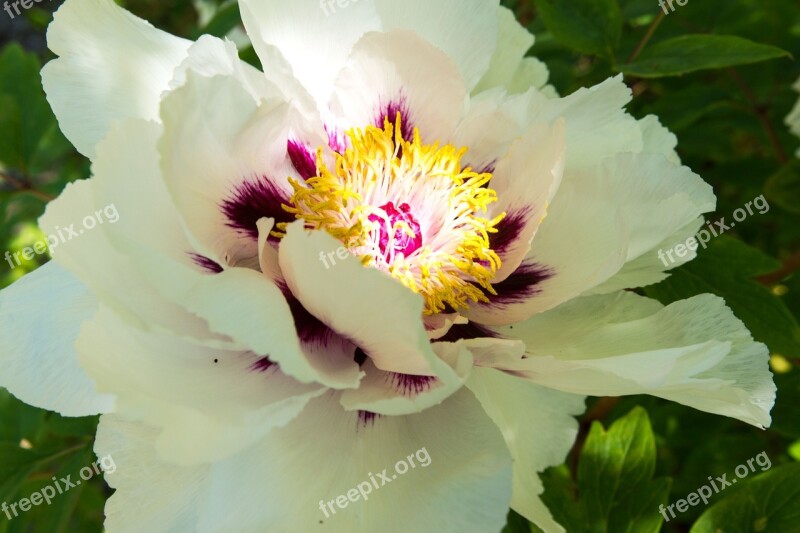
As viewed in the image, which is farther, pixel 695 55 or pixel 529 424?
pixel 695 55

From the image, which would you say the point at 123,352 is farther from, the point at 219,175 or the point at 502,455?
the point at 502,455

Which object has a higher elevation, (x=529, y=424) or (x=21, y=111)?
(x=21, y=111)

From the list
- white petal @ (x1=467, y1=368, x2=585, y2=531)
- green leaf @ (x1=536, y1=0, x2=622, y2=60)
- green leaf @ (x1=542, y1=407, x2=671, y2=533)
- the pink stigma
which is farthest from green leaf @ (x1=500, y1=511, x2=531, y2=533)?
green leaf @ (x1=536, y1=0, x2=622, y2=60)

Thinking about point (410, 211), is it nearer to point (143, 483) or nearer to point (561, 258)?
point (561, 258)

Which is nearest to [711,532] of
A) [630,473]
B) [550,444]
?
[630,473]

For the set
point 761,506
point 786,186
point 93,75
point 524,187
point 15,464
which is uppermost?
point 93,75

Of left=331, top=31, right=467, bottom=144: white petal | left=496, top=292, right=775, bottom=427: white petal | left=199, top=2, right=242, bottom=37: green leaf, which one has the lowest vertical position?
left=496, top=292, right=775, bottom=427: white petal

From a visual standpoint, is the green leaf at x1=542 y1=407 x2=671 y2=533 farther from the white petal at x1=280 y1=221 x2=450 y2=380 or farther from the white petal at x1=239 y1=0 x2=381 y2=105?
the white petal at x1=239 y1=0 x2=381 y2=105

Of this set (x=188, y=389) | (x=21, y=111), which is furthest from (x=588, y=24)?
(x=21, y=111)
